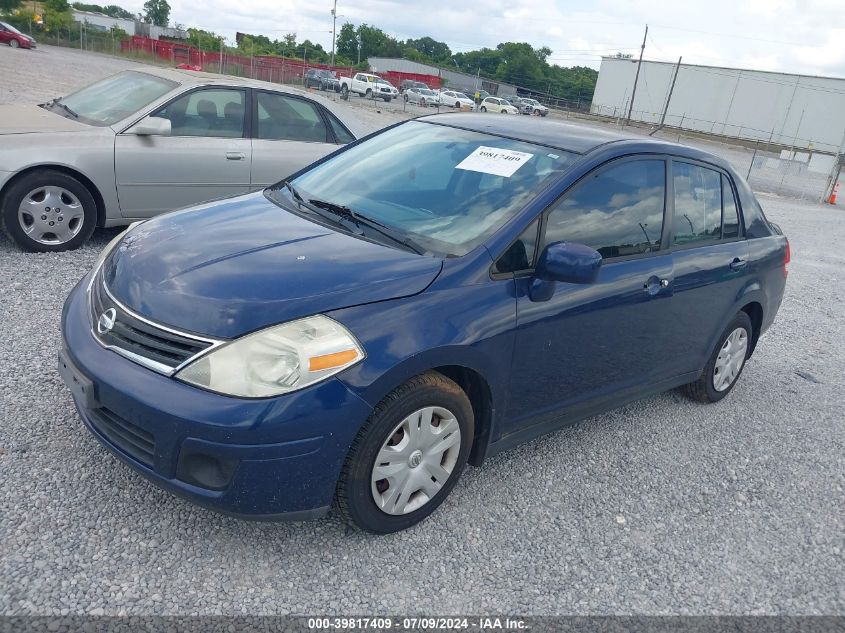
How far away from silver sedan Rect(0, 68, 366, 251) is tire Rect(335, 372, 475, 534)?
309 centimetres

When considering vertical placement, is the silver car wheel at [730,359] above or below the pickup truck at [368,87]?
above

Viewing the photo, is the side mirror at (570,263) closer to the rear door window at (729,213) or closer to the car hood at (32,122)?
the rear door window at (729,213)

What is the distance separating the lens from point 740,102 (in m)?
60.9

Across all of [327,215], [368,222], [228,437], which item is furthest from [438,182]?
[228,437]

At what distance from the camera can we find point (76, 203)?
5691 mm

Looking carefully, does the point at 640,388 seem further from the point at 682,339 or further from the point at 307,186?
the point at 307,186

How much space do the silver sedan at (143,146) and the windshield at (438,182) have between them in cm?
174

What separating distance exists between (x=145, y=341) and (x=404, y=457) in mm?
1079

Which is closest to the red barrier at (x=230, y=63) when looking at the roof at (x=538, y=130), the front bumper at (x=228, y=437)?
the roof at (x=538, y=130)

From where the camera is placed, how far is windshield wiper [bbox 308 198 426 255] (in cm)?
303

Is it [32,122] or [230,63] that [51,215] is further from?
[230,63]

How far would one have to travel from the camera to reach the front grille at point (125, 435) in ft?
8.11

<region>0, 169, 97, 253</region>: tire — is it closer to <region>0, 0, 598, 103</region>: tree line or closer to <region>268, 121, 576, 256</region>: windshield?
<region>268, 121, 576, 256</region>: windshield

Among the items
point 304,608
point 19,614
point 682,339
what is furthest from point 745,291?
point 19,614
